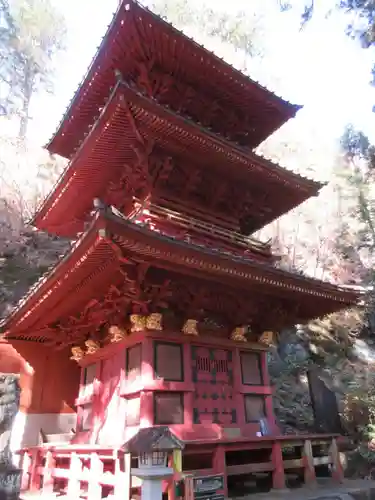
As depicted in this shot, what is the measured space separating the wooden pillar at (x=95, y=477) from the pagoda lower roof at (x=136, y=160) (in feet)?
A: 18.4

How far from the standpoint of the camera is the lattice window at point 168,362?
6.54 metres

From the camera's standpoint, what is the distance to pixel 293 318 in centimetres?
857

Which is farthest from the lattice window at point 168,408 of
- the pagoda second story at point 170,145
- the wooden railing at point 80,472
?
the pagoda second story at point 170,145

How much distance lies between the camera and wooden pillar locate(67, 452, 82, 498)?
6.19m

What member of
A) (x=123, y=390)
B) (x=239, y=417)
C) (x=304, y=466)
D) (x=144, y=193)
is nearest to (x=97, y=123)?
(x=144, y=193)

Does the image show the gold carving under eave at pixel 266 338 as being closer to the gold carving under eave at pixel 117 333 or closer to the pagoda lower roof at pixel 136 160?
the gold carving under eave at pixel 117 333

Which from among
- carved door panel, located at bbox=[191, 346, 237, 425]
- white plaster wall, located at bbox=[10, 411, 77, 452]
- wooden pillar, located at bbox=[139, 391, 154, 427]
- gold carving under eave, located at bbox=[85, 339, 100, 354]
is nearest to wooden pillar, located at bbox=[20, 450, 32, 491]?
white plaster wall, located at bbox=[10, 411, 77, 452]

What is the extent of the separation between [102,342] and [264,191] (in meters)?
5.25

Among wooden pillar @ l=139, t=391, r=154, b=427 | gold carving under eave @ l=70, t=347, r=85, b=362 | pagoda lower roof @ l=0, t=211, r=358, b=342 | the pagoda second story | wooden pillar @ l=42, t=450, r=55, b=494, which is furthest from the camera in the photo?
gold carving under eave @ l=70, t=347, r=85, b=362

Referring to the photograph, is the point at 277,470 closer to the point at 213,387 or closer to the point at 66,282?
the point at 213,387

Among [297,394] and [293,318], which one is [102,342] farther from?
[297,394]

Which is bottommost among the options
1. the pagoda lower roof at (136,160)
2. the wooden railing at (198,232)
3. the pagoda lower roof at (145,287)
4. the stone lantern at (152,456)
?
the stone lantern at (152,456)

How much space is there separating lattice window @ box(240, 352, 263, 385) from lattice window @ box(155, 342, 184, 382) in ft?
5.21

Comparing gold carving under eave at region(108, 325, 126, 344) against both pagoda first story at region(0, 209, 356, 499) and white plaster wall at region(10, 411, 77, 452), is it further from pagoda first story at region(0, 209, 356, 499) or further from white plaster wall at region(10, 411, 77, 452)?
white plaster wall at region(10, 411, 77, 452)
